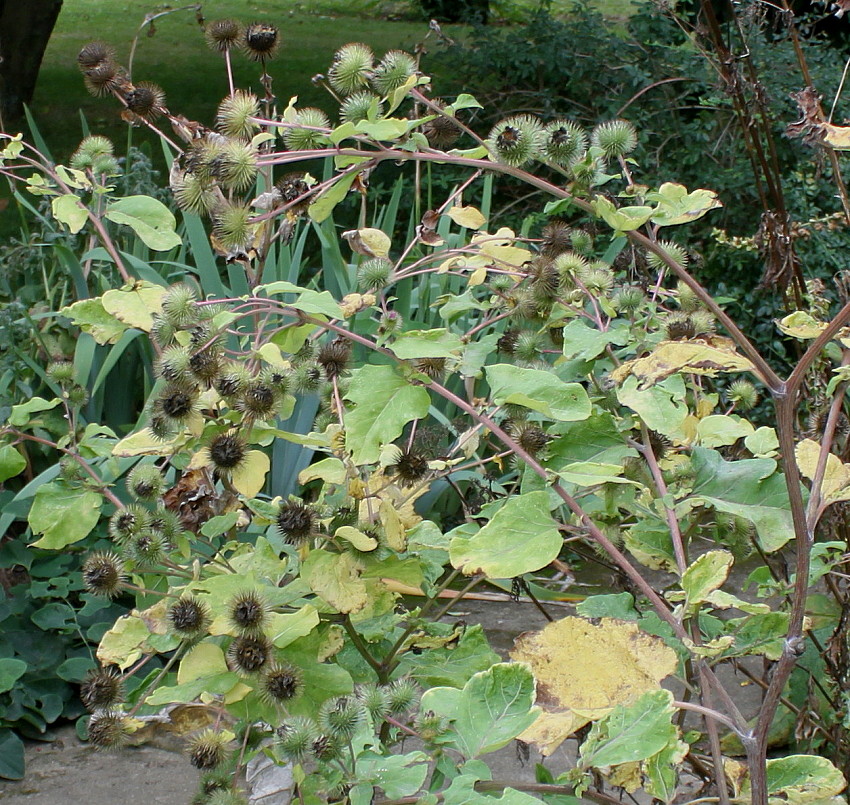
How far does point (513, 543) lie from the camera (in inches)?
45.3

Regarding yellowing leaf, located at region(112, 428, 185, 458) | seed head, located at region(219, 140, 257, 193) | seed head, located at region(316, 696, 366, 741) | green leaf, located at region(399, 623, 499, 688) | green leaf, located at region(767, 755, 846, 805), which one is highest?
seed head, located at region(219, 140, 257, 193)

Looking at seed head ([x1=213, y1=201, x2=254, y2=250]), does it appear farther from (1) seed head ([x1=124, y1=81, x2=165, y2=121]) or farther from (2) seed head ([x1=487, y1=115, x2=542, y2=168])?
(1) seed head ([x1=124, y1=81, x2=165, y2=121])

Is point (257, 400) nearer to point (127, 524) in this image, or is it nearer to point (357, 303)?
point (357, 303)

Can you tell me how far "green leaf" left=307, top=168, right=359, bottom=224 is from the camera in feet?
4.03

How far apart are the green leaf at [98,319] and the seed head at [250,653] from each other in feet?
1.58

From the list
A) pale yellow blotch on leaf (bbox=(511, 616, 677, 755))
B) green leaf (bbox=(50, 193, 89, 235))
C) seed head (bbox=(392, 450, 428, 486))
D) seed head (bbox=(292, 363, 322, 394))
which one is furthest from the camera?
green leaf (bbox=(50, 193, 89, 235))

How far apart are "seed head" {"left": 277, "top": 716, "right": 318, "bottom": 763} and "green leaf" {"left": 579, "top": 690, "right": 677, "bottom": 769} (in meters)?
0.29

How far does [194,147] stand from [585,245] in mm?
734

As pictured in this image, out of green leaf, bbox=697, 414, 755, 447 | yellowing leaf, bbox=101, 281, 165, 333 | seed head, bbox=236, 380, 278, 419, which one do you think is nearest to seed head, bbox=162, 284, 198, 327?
yellowing leaf, bbox=101, 281, 165, 333

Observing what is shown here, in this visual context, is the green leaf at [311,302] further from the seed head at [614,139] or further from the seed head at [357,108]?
the seed head at [614,139]

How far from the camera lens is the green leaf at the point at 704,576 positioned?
3.79ft

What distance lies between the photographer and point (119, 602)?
2.91 m

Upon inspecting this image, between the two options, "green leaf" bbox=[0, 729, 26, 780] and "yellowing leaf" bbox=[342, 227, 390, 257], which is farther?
"green leaf" bbox=[0, 729, 26, 780]

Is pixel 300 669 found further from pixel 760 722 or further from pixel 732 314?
pixel 732 314
